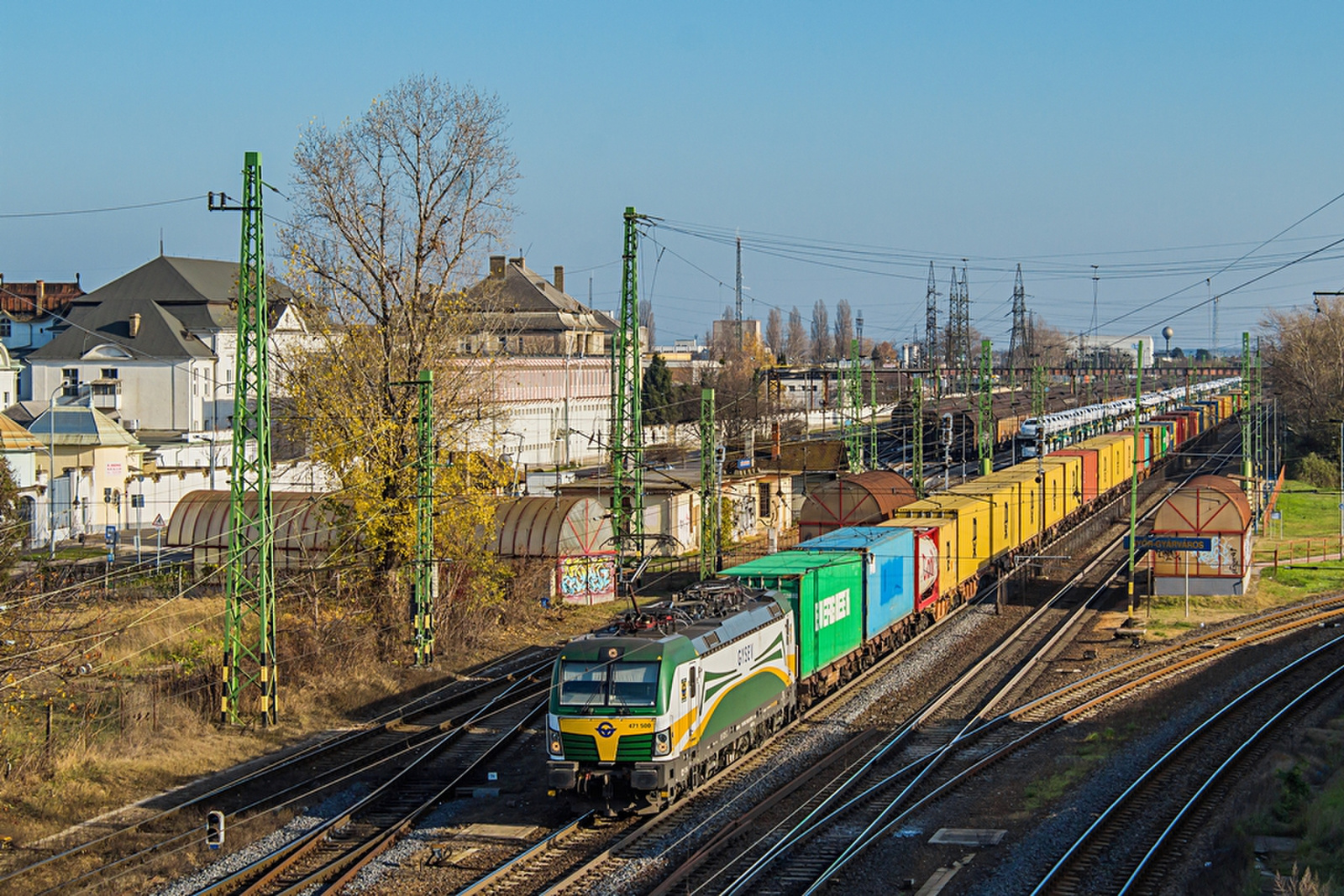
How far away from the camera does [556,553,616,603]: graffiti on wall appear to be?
39.1 m

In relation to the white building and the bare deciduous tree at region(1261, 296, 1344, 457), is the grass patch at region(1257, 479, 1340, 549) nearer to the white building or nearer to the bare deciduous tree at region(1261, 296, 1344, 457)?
the bare deciduous tree at region(1261, 296, 1344, 457)

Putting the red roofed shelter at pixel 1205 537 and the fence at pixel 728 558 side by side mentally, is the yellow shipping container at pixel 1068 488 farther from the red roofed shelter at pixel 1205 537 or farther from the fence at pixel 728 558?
the fence at pixel 728 558

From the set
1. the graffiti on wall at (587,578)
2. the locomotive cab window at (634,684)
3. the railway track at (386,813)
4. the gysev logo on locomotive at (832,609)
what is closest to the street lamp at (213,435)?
the graffiti on wall at (587,578)

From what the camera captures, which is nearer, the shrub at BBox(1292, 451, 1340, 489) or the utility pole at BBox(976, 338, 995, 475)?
the utility pole at BBox(976, 338, 995, 475)

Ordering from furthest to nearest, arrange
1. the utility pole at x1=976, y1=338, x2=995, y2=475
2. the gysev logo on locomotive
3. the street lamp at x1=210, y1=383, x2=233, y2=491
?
the utility pole at x1=976, y1=338, x2=995, y2=475 < the street lamp at x1=210, y1=383, x2=233, y2=491 < the gysev logo on locomotive

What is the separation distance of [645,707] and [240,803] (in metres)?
6.92

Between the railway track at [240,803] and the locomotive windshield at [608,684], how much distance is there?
480 cm

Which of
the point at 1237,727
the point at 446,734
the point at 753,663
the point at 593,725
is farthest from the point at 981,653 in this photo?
the point at 593,725

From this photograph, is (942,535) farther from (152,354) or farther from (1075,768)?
(152,354)

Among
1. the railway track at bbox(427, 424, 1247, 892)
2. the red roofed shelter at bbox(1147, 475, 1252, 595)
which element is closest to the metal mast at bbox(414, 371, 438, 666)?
the railway track at bbox(427, 424, 1247, 892)

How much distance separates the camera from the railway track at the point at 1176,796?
16.6 meters

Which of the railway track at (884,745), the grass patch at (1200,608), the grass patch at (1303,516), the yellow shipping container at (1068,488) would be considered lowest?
the railway track at (884,745)

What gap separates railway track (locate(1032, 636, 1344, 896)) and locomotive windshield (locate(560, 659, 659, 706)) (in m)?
5.73

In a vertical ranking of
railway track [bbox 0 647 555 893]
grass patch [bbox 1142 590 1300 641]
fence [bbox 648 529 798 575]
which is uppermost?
fence [bbox 648 529 798 575]
